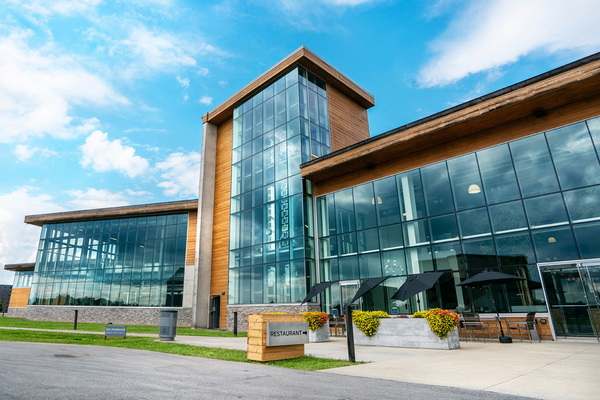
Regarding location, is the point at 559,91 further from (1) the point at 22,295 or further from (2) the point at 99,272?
(1) the point at 22,295

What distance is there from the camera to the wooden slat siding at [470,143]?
13859mm

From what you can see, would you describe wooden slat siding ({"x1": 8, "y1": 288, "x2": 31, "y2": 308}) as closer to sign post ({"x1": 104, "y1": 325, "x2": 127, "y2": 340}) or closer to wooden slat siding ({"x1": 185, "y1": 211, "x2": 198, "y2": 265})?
wooden slat siding ({"x1": 185, "y1": 211, "x2": 198, "y2": 265})

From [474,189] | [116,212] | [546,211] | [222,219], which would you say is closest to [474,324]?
[546,211]

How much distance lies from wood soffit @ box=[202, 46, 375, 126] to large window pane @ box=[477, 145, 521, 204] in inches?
501

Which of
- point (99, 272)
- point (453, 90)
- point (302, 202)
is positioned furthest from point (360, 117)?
point (453, 90)

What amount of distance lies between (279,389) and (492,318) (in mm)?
12158

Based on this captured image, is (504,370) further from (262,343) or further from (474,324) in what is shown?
(474,324)

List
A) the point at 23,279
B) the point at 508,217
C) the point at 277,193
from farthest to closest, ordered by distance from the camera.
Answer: the point at 23,279 → the point at 277,193 → the point at 508,217

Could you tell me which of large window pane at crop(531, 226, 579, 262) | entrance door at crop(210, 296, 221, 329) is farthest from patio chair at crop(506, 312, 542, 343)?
entrance door at crop(210, 296, 221, 329)

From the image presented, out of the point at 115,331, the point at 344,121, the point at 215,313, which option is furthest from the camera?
the point at 215,313

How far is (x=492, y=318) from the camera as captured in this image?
14062 millimetres

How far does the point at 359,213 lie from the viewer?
65.1 ft

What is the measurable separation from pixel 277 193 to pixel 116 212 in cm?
1996

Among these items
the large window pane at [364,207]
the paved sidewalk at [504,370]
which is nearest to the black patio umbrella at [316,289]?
the large window pane at [364,207]
